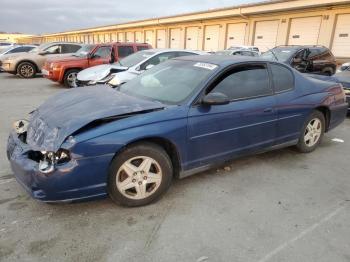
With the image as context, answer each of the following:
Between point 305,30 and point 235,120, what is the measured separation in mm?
20715

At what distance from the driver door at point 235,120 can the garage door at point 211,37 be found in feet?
83.9

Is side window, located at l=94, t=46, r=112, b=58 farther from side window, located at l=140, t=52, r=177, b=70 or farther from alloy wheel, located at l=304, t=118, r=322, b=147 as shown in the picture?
alloy wheel, located at l=304, t=118, r=322, b=147

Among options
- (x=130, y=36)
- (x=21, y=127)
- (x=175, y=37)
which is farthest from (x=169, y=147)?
(x=130, y=36)

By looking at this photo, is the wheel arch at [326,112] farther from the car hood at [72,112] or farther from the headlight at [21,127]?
the headlight at [21,127]

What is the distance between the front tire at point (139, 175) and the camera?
9.50 ft

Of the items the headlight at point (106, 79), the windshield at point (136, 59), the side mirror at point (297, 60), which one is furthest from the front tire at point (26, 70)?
A: the side mirror at point (297, 60)

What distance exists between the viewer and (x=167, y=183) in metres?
3.21

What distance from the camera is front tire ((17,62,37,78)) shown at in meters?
13.9

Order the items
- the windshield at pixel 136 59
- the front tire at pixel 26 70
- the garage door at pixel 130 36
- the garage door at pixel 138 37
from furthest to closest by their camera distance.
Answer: the garage door at pixel 130 36, the garage door at pixel 138 37, the front tire at pixel 26 70, the windshield at pixel 136 59

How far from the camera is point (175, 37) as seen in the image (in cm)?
3388

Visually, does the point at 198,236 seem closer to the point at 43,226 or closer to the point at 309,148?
the point at 43,226

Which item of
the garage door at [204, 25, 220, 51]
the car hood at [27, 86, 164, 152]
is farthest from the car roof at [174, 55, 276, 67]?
the garage door at [204, 25, 220, 51]

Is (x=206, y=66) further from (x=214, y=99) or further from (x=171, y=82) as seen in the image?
(x=214, y=99)

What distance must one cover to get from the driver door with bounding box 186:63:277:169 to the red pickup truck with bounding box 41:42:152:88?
7.99m
